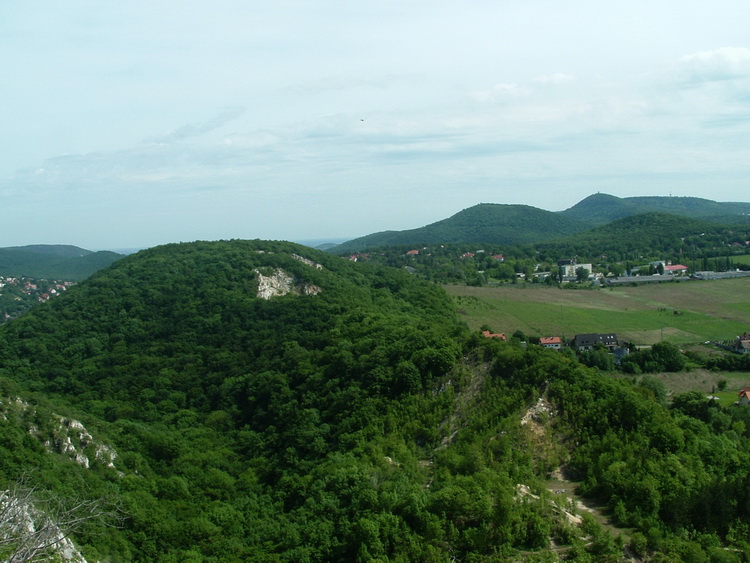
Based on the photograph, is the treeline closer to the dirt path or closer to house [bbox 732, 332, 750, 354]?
house [bbox 732, 332, 750, 354]

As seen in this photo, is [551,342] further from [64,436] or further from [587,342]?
[64,436]

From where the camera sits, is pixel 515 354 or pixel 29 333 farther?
pixel 29 333

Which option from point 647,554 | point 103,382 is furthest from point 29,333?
point 647,554

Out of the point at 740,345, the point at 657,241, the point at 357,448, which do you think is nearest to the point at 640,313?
the point at 740,345

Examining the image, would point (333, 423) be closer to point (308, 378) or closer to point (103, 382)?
point (308, 378)

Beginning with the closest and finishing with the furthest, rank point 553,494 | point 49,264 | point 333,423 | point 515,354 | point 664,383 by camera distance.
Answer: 1. point 553,494
2. point 515,354
3. point 333,423
4. point 664,383
5. point 49,264

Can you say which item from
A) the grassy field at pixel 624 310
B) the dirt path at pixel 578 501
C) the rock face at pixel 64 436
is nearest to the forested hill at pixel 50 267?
the grassy field at pixel 624 310
